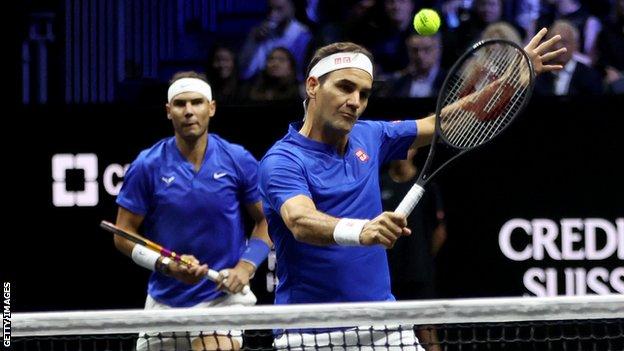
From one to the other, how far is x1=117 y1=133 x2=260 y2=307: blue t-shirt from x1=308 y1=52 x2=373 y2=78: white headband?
220cm

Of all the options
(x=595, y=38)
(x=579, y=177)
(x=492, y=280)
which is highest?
(x=595, y=38)

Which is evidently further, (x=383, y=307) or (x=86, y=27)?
(x=86, y=27)

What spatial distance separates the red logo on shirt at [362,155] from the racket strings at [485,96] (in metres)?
0.32

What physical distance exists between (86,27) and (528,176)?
294cm

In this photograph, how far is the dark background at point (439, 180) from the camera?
9250 mm

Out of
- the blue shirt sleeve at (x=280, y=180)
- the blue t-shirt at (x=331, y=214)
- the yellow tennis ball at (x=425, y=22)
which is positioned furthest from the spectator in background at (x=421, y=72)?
the blue shirt sleeve at (x=280, y=180)

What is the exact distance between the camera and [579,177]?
366 inches

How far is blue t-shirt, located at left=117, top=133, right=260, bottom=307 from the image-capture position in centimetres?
808

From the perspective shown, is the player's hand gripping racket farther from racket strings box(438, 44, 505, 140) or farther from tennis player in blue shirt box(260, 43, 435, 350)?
racket strings box(438, 44, 505, 140)

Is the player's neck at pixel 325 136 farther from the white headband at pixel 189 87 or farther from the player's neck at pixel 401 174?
the player's neck at pixel 401 174

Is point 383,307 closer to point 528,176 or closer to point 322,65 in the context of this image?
point 322,65

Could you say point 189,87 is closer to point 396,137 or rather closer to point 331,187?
point 396,137

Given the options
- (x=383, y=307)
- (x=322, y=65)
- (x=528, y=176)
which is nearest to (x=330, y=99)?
(x=322, y=65)

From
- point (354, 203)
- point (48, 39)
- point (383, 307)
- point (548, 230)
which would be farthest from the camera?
point (48, 39)
